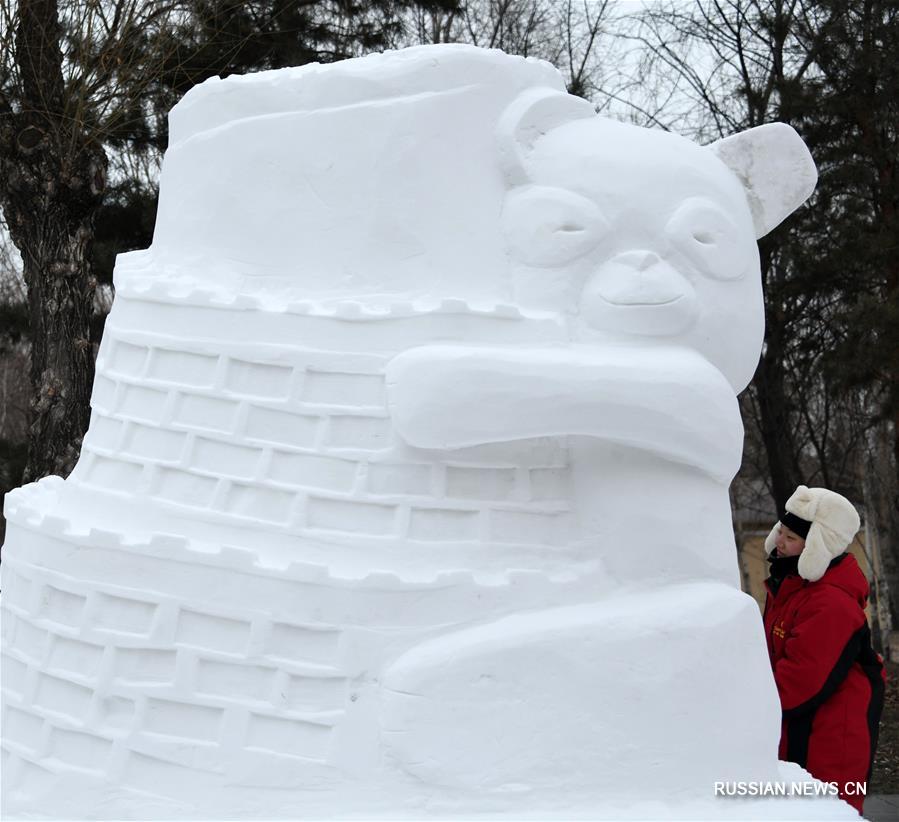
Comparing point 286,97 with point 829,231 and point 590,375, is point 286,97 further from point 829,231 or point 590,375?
point 829,231

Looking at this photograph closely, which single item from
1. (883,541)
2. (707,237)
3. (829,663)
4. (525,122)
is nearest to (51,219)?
(525,122)

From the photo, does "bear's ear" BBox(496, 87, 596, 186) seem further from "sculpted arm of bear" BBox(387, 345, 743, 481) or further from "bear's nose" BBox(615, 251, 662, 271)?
"sculpted arm of bear" BBox(387, 345, 743, 481)

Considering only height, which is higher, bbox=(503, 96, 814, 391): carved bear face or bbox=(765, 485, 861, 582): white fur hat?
bbox=(503, 96, 814, 391): carved bear face

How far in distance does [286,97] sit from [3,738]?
203 cm

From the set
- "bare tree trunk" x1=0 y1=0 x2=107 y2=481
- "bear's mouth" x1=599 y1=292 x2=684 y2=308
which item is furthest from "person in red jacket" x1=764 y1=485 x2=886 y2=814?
"bare tree trunk" x1=0 y1=0 x2=107 y2=481

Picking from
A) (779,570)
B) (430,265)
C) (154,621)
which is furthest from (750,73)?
(154,621)

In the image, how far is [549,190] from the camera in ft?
10.0

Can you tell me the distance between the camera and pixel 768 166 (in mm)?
3453

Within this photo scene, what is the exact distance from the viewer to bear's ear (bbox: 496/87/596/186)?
10.1 feet

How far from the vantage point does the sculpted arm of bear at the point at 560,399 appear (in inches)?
108

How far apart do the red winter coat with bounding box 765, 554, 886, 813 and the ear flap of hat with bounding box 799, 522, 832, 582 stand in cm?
4

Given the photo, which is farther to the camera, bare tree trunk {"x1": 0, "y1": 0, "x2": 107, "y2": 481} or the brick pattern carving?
bare tree trunk {"x1": 0, "y1": 0, "x2": 107, "y2": 481}

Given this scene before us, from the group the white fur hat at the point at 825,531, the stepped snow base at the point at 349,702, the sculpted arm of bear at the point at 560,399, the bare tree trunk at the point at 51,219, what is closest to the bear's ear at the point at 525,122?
the sculpted arm of bear at the point at 560,399

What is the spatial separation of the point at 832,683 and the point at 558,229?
5.65ft
